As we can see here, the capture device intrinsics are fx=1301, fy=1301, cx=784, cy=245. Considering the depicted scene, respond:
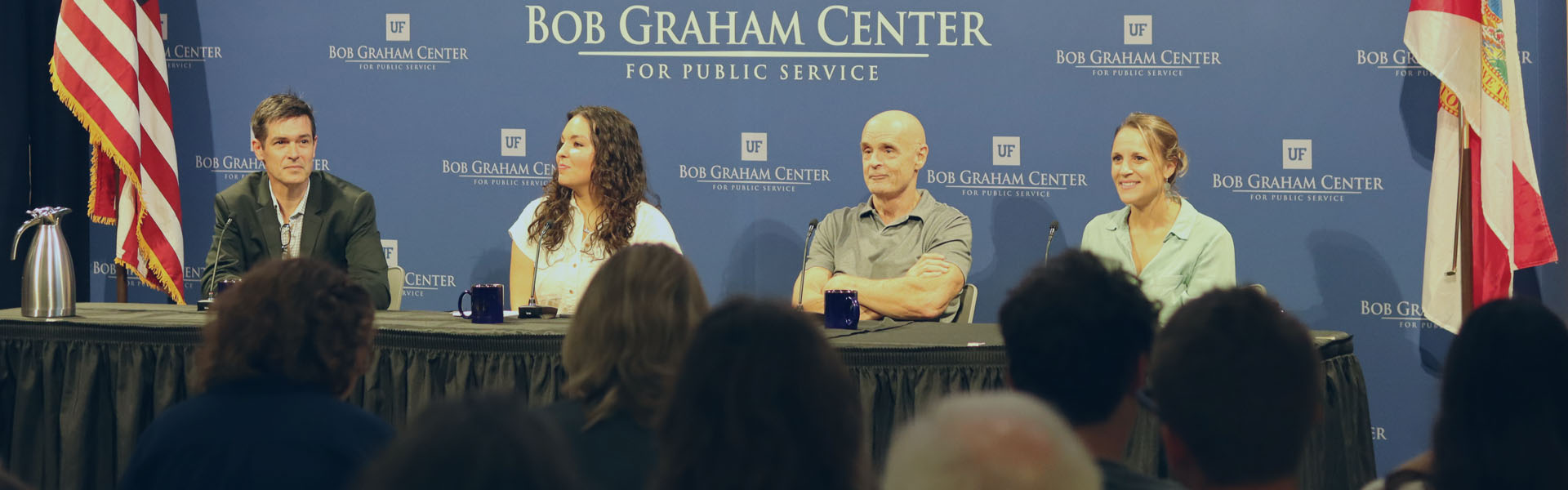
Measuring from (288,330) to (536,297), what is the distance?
2264 millimetres

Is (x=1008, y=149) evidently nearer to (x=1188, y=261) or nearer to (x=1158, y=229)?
(x=1158, y=229)

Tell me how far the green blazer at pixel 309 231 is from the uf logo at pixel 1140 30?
275 centimetres

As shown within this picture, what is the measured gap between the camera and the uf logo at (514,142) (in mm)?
5152

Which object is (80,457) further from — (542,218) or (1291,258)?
(1291,258)

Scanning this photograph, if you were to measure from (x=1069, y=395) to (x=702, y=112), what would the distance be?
11.7 feet

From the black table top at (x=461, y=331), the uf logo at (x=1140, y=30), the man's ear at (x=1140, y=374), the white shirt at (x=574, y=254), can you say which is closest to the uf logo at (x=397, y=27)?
the white shirt at (x=574, y=254)

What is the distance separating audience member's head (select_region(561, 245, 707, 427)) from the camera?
1.78 metres

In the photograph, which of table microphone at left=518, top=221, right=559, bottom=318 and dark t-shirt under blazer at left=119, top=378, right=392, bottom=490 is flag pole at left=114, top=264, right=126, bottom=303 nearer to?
table microphone at left=518, top=221, right=559, bottom=318

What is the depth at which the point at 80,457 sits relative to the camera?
3.26 metres

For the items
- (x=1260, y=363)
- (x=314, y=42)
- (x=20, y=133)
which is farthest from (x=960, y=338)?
(x=20, y=133)

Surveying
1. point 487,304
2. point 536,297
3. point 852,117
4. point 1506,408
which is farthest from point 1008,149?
point 1506,408

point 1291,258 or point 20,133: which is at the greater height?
point 20,133

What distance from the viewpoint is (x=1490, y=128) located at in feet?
13.6

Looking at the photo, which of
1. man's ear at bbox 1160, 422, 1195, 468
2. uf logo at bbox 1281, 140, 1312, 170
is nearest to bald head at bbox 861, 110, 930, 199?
uf logo at bbox 1281, 140, 1312, 170
